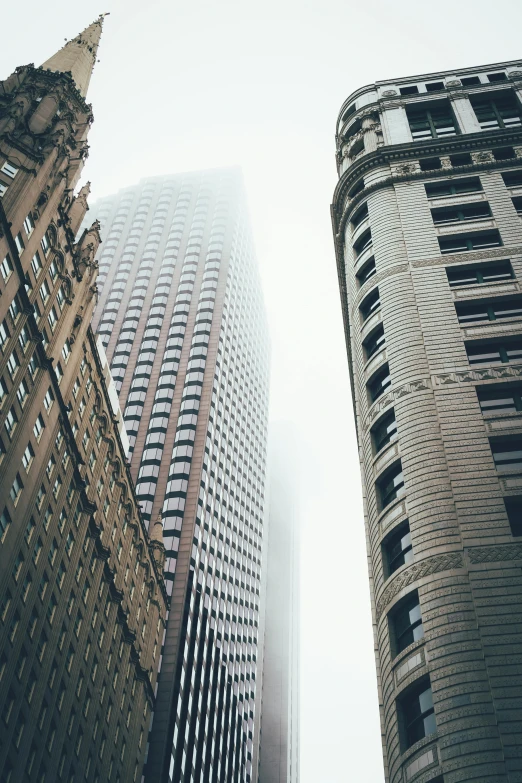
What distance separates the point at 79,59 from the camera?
7888 cm

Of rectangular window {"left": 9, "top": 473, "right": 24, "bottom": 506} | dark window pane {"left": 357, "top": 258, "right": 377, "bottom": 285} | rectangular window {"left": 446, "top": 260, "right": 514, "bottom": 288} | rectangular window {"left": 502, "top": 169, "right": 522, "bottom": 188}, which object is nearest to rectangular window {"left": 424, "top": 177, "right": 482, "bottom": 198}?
rectangular window {"left": 502, "top": 169, "right": 522, "bottom": 188}

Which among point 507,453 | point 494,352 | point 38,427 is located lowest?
point 507,453

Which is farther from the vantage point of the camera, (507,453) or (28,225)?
(28,225)

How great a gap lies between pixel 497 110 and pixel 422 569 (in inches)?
1617

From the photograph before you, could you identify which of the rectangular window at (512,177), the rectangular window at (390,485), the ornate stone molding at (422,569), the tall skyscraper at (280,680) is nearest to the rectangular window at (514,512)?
the ornate stone molding at (422,569)

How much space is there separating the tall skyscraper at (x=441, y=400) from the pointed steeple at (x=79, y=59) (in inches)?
1288

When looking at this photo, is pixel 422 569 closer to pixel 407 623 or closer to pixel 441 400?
pixel 407 623

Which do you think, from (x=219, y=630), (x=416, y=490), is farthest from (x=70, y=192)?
(x=219, y=630)

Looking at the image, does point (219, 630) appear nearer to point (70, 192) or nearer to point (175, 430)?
Result: point (175, 430)

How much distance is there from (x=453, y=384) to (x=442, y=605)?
1182cm

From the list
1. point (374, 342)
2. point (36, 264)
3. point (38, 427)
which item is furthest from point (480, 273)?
point (36, 264)

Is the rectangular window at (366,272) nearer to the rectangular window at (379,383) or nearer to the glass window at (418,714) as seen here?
the rectangular window at (379,383)

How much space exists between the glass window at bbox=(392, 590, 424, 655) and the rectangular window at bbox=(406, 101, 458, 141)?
122 ft

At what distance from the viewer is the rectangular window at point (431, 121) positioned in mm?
56250
